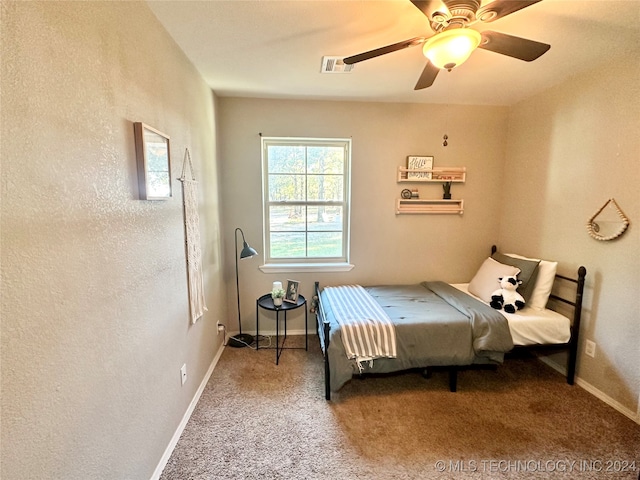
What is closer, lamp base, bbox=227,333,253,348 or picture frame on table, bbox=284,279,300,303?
picture frame on table, bbox=284,279,300,303

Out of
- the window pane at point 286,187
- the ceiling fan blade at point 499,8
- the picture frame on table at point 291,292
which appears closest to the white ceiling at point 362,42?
the ceiling fan blade at point 499,8

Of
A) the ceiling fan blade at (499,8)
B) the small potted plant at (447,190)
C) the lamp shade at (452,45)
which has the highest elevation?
the ceiling fan blade at (499,8)

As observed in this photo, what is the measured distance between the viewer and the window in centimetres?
316

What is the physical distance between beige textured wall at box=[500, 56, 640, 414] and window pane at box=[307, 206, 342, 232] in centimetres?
192

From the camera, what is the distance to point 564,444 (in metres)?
1.78

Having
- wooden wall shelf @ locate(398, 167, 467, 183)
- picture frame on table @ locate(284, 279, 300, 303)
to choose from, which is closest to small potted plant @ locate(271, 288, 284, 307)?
picture frame on table @ locate(284, 279, 300, 303)

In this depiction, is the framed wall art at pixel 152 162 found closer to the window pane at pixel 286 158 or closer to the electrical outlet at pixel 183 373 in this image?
the electrical outlet at pixel 183 373

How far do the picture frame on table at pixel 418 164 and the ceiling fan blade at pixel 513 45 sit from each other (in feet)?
5.25

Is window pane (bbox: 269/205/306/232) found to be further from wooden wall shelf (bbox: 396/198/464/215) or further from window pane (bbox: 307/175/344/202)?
wooden wall shelf (bbox: 396/198/464/215)

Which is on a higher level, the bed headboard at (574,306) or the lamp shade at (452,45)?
the lamp shade at (452,45)

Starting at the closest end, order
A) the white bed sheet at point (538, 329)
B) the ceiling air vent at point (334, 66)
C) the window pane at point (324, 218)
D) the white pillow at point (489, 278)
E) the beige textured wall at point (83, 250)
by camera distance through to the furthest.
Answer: the beige textured wall at point (83, 250), the ceiling air vent at point (334, 66), the white bed sheet at point (538, 329), the white pillow at point (489, 278), the window pane at point (324, 218)

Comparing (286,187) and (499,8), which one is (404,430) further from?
(286,187)

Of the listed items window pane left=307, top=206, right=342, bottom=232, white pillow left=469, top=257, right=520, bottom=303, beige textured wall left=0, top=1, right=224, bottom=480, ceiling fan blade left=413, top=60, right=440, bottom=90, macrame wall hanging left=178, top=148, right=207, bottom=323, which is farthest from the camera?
window pane left=307, top=206, right=342, bottom=232

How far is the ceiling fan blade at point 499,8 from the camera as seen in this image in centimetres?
116
